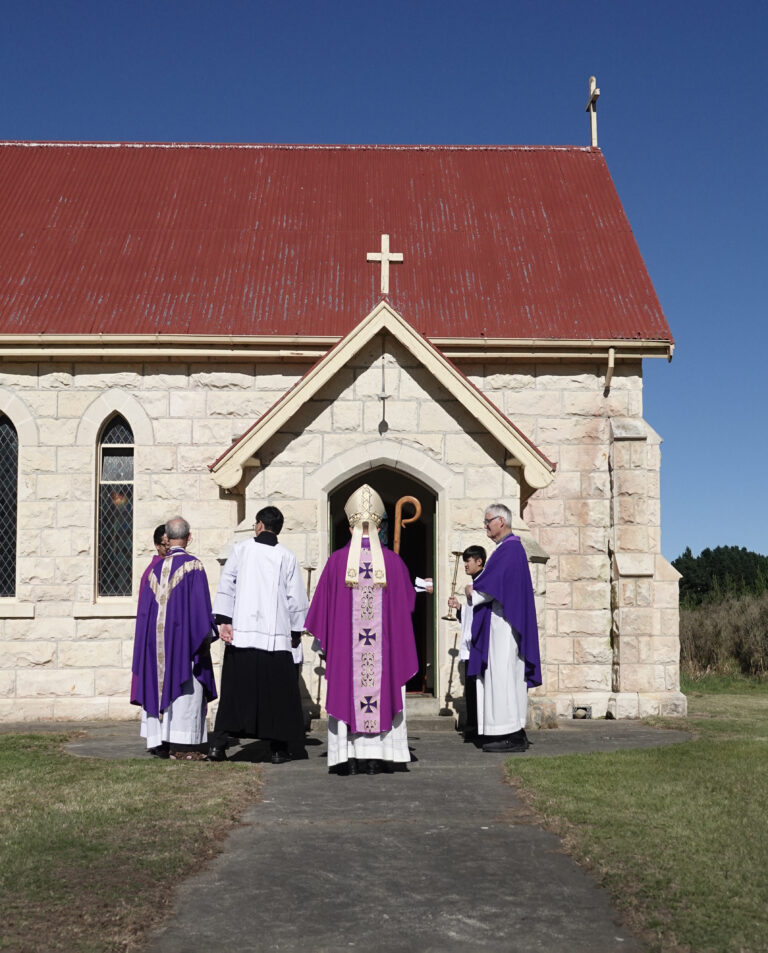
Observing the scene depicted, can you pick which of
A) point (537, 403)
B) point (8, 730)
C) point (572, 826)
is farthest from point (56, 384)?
point (572, 826)

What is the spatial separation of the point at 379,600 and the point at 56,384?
6.94 metres

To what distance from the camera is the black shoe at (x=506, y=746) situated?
1070 centimetres

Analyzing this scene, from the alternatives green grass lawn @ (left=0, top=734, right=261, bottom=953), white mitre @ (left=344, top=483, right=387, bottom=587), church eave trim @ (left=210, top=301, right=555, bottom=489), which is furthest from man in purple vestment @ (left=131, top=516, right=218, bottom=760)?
church eave trim @ (left=210, top=301, right=555, bottom=489)

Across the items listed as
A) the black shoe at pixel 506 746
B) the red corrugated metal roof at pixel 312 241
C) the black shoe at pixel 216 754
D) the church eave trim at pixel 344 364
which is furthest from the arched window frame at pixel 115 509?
the black shoe at pixel 506 746

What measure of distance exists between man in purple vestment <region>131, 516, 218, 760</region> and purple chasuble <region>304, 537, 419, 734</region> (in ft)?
3.74

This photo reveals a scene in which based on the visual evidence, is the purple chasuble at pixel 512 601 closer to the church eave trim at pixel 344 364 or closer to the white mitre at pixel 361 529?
the white mitre at pixel 361 529

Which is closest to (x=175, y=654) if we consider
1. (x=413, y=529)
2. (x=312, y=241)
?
(x=413, y=529)

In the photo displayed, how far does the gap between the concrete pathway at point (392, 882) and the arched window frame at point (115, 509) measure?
6.88 meters

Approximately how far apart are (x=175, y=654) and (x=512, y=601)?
311 cm

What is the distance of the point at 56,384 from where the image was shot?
15.1 metres

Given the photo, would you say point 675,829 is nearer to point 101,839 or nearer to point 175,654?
point 101,839

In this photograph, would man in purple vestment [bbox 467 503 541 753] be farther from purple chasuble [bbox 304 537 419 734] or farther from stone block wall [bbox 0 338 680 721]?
stone block wall [bbox 0 338 680 721]

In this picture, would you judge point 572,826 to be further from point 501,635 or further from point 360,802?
point 501,635

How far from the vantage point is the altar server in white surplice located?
10.2m
